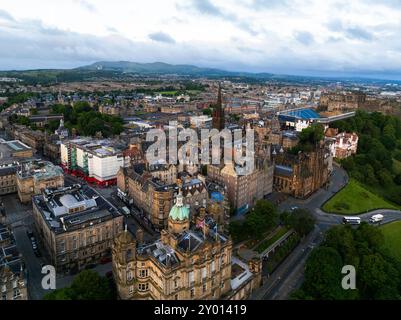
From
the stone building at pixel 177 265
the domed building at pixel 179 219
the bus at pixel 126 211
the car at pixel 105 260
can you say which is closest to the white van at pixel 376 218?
the stone building at pixel 177 265

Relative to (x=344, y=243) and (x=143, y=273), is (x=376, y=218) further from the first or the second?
(x=143, y=273)

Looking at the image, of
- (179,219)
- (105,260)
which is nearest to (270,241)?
(179,219)

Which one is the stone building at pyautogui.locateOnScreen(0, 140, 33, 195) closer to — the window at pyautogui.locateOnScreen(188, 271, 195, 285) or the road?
the window at pyautogui.locateOnScreen(188, 271, 195, 285)

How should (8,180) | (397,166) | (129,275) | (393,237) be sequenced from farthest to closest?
(397,166), (8,180), (393,237), (129,275)

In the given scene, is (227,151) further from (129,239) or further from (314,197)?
(129,239)

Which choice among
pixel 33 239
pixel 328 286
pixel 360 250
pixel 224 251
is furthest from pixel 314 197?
pixel 33 239

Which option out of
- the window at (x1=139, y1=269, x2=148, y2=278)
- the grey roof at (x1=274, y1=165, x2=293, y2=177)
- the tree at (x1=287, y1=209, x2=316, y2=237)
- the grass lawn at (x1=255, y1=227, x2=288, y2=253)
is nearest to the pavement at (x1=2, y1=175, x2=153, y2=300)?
the window at (x1=139, y1=269, x2=148, y2=278)

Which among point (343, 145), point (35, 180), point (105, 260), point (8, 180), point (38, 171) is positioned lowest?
point (105, 260)

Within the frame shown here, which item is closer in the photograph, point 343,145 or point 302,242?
point 302,242

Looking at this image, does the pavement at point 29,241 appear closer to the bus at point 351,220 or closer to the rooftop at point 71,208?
the rooftop at point 71,208
